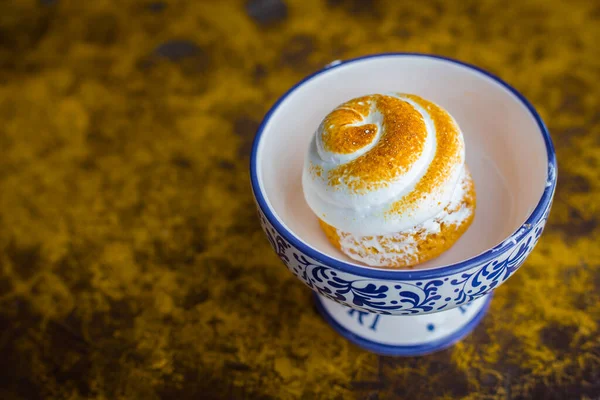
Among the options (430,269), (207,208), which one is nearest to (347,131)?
(430,269)

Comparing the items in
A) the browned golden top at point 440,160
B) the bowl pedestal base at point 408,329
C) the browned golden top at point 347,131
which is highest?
the browned golden top at point 347,131

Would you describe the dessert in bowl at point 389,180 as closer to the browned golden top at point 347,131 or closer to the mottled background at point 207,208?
the browned golden top at point 347,131

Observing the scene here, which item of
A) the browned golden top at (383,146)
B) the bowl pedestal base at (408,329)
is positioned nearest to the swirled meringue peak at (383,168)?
the browned golden top at (383,146)

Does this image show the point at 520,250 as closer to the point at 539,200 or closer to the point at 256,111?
the point at 539,200

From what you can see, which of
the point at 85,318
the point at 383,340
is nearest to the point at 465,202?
the point at 383,340

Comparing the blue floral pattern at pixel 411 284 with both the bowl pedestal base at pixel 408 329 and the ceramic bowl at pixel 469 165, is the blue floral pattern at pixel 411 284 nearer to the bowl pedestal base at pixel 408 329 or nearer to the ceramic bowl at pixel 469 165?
the ceramic bowl at pixel 469 165

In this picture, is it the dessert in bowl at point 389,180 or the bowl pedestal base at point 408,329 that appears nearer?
the dessert in bowl at point 389,180

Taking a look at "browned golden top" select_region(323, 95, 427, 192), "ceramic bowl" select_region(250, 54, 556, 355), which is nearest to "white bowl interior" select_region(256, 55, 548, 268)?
"ceramic bowl" select_region(250, 54, 556, 355)

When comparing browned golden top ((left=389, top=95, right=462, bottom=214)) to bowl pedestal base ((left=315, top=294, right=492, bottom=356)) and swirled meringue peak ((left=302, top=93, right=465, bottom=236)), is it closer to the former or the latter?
swirled meringue peak ((left=302, top=93, right=465, bottom=236))

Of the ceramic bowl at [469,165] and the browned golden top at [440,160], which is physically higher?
the browned golden top at [440,160]

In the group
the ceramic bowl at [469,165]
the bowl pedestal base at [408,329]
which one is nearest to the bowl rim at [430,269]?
the ceramic bowl at [469,165]
